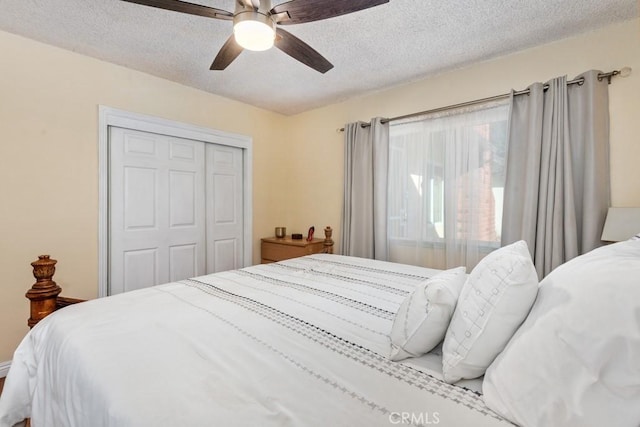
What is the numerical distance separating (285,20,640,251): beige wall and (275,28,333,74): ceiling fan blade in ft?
4.53

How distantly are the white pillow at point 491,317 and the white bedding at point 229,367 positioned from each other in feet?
0.21

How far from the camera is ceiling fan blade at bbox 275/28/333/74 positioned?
1.77 meters

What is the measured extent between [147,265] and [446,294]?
2864mm

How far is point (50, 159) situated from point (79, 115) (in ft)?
1.39

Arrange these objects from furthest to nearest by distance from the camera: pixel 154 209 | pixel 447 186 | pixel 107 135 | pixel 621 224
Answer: pixel 154 209 < pixel 447 186 < pixel 107 135 < pixel 621 224

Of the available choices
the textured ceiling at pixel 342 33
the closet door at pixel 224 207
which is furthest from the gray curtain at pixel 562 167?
the closet door at pixel 224 207

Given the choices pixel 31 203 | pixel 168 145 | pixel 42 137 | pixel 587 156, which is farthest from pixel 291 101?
pixel 587 156

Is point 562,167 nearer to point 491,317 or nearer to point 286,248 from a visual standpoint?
point 491,317

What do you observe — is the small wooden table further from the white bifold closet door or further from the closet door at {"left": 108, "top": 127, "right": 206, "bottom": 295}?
the closet door at {"left": 108, "top": 127, "right": 206, "bottom": 295}

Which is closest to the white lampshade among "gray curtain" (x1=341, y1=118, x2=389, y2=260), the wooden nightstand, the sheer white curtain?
the sheer white curtain

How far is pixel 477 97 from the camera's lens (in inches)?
106

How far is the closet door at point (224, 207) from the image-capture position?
3.45 metres

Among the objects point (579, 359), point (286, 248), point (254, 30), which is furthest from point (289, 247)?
point (579, 359)

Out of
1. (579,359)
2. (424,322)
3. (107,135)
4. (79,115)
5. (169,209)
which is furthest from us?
(169,209)
